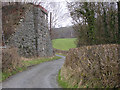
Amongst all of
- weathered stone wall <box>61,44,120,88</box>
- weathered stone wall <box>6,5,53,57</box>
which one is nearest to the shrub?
weathered stone wall <box>61,44,120,88</box>

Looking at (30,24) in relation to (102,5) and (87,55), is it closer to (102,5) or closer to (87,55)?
(102,5)

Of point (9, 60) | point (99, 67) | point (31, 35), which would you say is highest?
point (31, 35)

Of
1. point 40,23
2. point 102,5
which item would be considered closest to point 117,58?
point 102,5

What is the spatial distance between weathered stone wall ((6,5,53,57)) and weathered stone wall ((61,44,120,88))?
13.1 meters

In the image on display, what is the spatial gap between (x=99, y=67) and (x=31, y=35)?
16.3 metres

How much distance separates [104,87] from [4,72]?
7.07 m

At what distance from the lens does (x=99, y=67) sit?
6656mm

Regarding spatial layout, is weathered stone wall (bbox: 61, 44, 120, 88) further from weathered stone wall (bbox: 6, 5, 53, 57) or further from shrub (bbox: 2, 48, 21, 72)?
weathered stone wall (bbox: 6, 5, 53, 57)

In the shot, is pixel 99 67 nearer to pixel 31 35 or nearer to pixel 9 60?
pixel 9 60

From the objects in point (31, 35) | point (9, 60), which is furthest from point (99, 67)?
point (31, 35)

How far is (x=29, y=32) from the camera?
71.2 ft

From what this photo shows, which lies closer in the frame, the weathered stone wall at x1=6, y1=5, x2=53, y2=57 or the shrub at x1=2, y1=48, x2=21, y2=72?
the shrub at x1=2, y1=48, x2=21, y2=72

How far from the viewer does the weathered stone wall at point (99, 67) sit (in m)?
6.28

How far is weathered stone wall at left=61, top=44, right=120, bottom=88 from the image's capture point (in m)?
6.28
